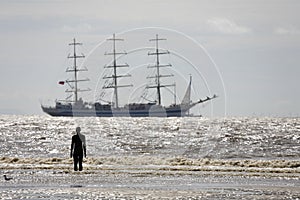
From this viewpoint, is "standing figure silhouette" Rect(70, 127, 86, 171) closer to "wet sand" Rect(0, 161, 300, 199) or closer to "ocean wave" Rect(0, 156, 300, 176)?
"wet sand" Rect(0, 161, 300, 199)

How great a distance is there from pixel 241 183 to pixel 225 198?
5.34 meters

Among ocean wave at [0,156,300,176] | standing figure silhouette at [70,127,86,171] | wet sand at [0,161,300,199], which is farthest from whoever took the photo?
ocean wave at [0,156,300,176]

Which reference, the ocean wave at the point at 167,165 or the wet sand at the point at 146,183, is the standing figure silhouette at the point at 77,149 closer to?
the wet sand at the point at 146,183

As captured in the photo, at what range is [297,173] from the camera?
3450 cm

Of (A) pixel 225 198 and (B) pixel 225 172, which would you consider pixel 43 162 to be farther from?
(A) pixel 225 198

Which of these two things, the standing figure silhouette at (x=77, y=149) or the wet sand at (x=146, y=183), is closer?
the wet sand at (x=146, y=183)

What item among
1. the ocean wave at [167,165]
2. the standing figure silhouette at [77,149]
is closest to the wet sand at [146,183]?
the ocean wave at [167,165]

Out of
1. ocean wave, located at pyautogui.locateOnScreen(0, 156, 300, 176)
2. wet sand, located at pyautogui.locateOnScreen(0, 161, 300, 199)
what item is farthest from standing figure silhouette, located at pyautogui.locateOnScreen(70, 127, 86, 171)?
ocean wave, located at pyautogui.locateOnScreen(0, 156, 300, 176)

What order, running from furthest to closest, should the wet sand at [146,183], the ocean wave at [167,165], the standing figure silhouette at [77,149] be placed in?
the ocean wave at [167,165] < the standing figure silhouette at [77,149] < the wet sand at [146,183]

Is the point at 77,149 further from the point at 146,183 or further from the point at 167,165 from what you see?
the point at 167,165

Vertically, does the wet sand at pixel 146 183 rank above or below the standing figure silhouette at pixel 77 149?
below

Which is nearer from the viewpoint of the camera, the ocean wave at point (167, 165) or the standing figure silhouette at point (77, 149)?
the standing figure silhouette at point (77, 149)

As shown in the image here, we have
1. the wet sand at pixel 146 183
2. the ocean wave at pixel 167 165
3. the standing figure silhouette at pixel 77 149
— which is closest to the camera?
the wet sand at pixel 146 183

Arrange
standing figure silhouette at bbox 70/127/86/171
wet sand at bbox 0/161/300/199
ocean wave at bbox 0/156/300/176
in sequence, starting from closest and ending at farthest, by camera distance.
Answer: wet sand at bbox 0/161/300/199 < standing figure silhouette at bbox 70/127/86/171 < ocean wave at bbox 0/156/300/176
